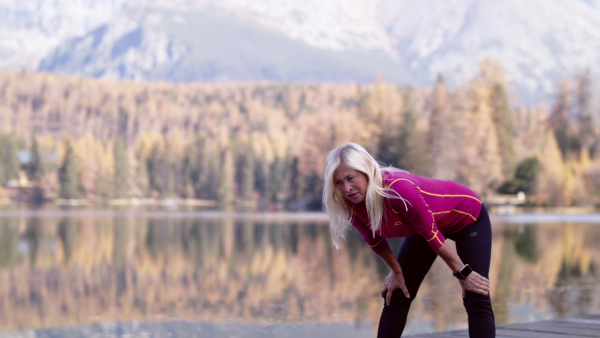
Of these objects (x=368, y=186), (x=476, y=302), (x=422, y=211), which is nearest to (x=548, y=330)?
(x=476, y=302)

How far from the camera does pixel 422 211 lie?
16.2ft

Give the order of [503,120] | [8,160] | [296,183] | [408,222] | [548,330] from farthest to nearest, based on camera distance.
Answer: [8,160]
[296,183]
[503,120]
[548,330]
[408,222]

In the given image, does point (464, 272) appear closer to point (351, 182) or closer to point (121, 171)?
point (351, 182)

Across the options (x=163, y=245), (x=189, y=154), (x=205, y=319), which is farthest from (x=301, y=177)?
(x=205, y=319)

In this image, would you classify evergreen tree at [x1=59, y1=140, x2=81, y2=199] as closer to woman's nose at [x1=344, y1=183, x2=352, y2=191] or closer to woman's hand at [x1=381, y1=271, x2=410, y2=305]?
woman's hand at [x1=381, y1=271, x2=410, y2=305]

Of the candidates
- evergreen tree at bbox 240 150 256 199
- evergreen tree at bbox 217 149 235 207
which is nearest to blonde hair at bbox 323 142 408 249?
evergreen tree at bbox 217 149 235 207

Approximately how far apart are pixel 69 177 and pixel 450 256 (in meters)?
129

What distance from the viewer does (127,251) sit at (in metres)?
24.5

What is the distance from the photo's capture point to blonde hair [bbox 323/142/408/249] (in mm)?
4898

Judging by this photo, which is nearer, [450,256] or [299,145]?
[450,256]

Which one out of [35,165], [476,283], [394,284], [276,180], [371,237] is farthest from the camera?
[35,165]

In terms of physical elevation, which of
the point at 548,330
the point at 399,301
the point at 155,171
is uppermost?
the point at 399,301

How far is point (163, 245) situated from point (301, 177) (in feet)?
240

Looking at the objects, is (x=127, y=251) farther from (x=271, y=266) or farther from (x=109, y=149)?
(x=109, y=149)
